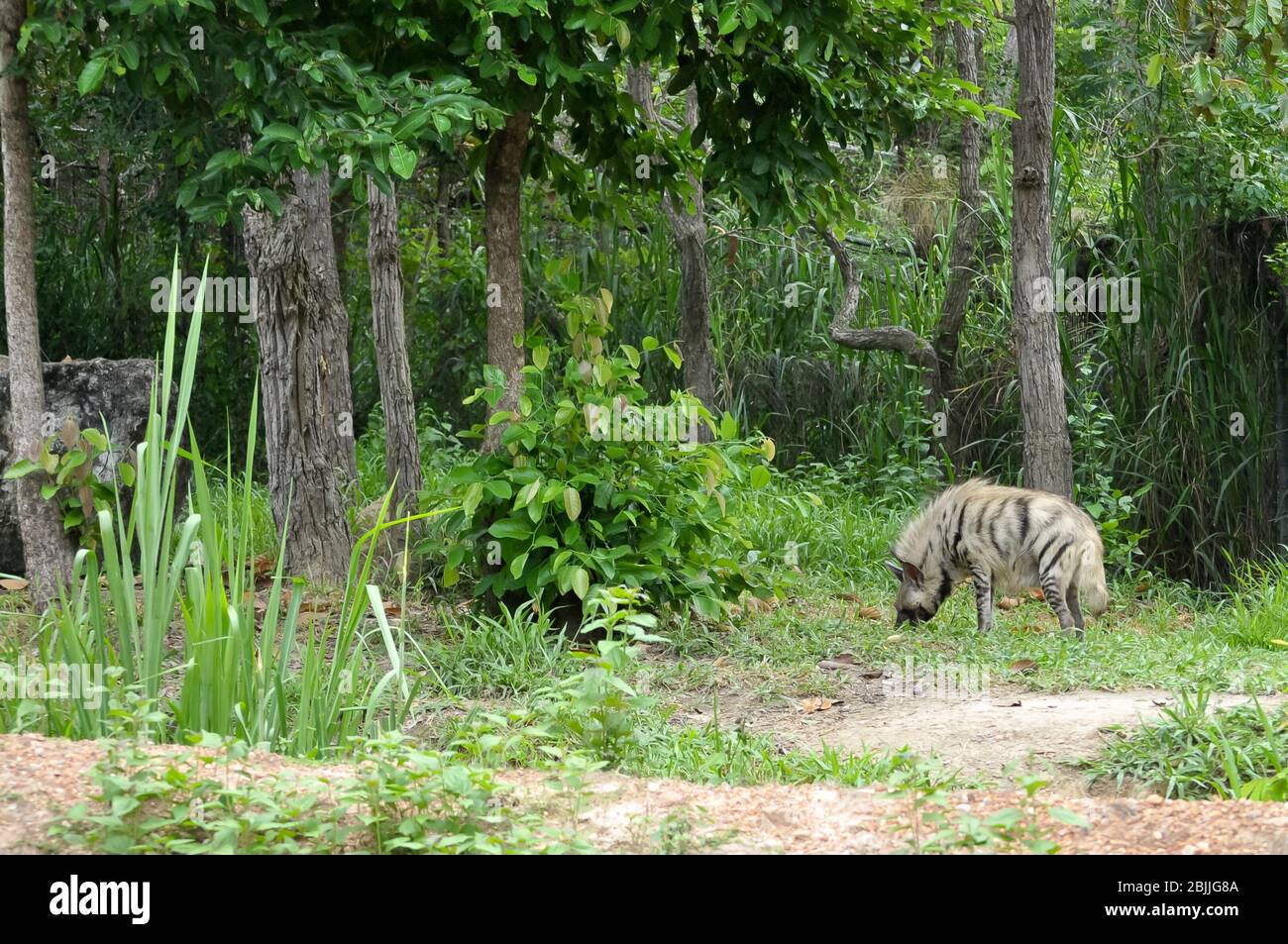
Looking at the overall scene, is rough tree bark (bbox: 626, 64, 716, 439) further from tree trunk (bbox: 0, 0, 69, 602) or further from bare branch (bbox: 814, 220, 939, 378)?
tree trunk (bbox: 0, 0, 69, 602)

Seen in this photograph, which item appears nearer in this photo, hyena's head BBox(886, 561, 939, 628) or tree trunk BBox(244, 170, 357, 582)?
tree trunk BBox(244, 170, 357, 582)

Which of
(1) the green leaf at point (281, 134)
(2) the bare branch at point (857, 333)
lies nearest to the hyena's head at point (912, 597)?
(2) the bare branch at point (857, 333)

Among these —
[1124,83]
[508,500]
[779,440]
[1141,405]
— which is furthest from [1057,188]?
[508,500]

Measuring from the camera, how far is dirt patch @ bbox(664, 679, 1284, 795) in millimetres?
5301

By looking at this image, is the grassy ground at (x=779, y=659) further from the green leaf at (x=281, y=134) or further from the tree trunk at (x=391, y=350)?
the green leaf at (x=281, y=134)

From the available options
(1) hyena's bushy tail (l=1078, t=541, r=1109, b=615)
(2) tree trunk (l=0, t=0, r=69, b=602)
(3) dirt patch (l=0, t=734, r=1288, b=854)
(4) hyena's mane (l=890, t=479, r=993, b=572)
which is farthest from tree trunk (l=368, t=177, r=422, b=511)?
(3) dirt patch (l=0, t=734, r=1288, b=854)

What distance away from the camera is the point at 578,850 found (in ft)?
10.6

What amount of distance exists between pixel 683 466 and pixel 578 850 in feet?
14.2

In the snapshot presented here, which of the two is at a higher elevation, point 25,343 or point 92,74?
point 92,74

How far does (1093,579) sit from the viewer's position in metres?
8.28

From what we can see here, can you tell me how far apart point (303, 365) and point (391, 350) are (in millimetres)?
1486

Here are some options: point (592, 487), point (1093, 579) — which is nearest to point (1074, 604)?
point (1093, 579)

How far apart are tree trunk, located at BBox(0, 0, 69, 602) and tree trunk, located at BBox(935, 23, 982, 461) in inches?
296

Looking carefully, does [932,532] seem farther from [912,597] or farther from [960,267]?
[960,267]
